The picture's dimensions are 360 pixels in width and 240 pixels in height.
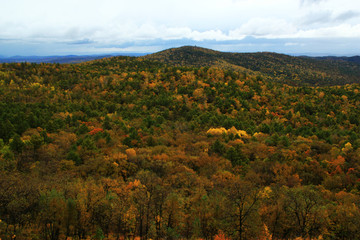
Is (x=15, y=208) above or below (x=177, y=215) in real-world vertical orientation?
above

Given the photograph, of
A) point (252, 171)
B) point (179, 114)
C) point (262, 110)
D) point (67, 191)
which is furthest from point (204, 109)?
point (67, 191)

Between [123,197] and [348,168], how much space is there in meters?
52.3

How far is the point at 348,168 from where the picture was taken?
49812 mm

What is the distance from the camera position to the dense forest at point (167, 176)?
2477 cm

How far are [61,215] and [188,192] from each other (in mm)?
20657

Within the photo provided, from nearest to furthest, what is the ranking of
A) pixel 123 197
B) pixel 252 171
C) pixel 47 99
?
1. pixel 123 197
2. pixel 252 171
3. pixel 47 99

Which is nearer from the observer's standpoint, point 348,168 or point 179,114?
point 348,168

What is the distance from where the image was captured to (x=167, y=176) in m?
42.7

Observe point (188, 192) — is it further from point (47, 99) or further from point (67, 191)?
point (47, 99)

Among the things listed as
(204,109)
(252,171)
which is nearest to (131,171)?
(252,171)

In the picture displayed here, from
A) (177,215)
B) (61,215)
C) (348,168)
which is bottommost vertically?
(348,168)

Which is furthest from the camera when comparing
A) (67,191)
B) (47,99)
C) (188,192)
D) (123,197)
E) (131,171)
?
(47,99)

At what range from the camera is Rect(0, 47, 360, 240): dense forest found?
81.3 feet

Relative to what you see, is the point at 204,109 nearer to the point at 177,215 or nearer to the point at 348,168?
the point at 348,168
